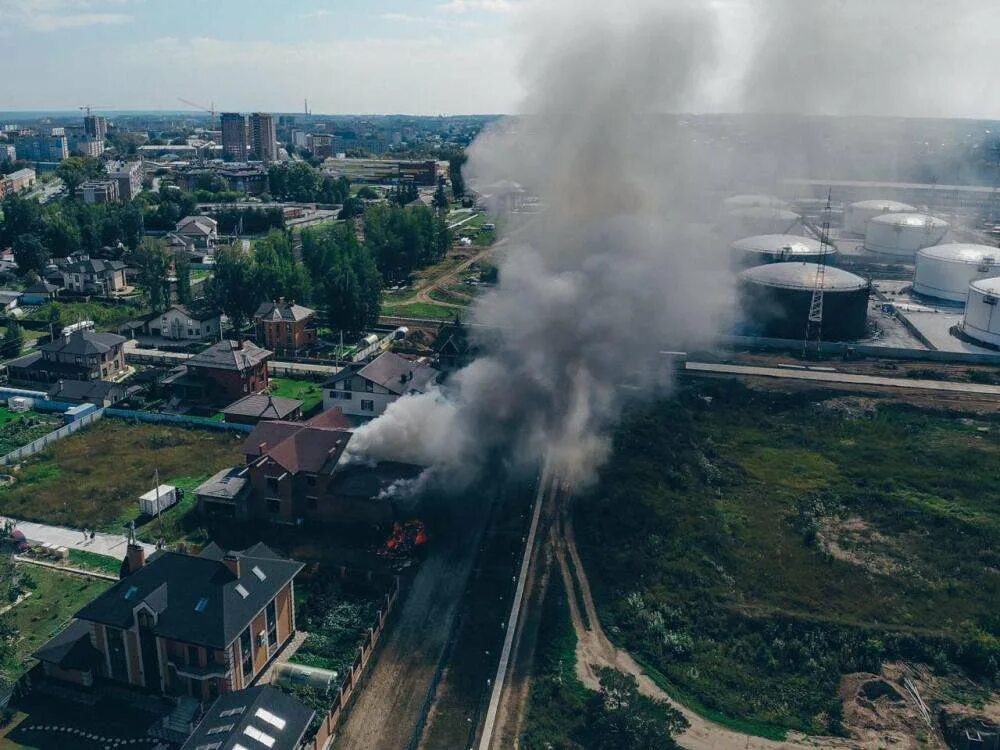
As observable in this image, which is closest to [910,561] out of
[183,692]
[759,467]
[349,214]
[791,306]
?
[759,467]

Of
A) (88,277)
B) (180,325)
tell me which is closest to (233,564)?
(180,325)

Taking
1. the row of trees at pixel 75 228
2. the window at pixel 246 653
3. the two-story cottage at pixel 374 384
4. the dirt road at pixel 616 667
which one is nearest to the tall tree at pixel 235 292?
the two-story cottage at pixel 374 384

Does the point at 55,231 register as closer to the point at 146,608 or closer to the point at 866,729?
the point at 146,608

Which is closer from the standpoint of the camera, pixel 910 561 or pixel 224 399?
pixel 910 561

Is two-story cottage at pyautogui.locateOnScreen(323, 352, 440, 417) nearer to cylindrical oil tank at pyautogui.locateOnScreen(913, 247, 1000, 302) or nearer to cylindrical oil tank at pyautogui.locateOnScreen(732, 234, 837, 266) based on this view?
cylindrical oil tank at pyautogui.locateOnScreen(732, 234, 837, 266)

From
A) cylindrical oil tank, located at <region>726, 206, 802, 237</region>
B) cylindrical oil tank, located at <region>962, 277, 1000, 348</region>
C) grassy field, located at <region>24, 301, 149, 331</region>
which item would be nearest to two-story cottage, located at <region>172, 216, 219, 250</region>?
grassy field, located at <region>24, 301, 149, 331</region>

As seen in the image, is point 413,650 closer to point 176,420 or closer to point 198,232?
point 176,420

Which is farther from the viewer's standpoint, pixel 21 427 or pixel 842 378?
pixel 842 378
